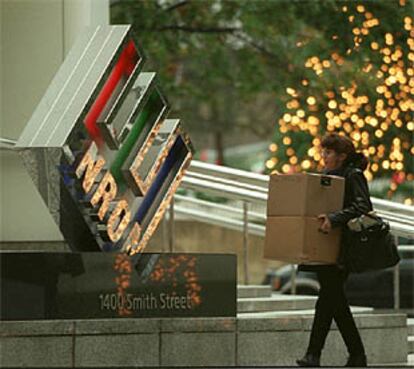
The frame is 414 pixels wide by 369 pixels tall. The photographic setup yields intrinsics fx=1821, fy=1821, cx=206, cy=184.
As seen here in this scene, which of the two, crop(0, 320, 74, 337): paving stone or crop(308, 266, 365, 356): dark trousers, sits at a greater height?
crop(308, 266, 365, 356): dark trousers

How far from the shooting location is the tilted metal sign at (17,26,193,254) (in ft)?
44.3

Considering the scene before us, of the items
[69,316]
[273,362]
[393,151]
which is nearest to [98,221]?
[69,316]

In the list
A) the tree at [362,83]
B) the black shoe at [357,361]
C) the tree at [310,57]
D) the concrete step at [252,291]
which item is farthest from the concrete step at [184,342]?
the tree at [362,83]

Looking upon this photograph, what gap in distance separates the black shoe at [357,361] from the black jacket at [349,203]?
0.72 m

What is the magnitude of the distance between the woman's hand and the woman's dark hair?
526 millimetres

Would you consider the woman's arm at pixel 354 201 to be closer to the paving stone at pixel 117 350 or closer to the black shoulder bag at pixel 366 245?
the black shoulder bag at pixel 366 245

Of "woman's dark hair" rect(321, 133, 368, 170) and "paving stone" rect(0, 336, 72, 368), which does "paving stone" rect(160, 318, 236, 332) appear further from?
"woman's dark hair" rect(321, 133, 368, 170)

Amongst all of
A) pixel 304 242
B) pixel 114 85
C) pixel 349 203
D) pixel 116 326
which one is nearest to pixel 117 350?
pixel 116 326

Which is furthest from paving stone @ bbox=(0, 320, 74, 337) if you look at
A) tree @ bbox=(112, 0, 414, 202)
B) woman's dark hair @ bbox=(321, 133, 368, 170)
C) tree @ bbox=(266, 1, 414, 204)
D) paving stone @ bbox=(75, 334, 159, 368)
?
tree @ bbox=(266, 1, 414, 204)

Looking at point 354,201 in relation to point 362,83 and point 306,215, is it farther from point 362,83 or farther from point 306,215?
point 362,83

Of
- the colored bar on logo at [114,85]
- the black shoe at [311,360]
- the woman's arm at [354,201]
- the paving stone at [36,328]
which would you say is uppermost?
the colored bar on logo at [114,85]

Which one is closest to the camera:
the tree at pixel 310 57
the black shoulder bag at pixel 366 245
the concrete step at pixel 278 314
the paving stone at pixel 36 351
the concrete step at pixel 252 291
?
the paving stone at pixel 36 351

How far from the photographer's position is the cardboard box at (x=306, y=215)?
1390 cm

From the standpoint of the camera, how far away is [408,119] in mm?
24875
